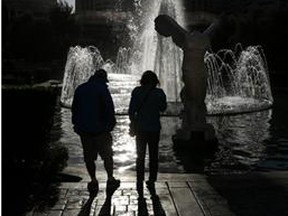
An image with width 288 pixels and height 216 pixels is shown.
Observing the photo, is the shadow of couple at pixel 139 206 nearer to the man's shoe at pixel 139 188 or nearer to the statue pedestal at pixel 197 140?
the man's shoe at pixel 139 188

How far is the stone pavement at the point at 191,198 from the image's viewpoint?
7.02 m

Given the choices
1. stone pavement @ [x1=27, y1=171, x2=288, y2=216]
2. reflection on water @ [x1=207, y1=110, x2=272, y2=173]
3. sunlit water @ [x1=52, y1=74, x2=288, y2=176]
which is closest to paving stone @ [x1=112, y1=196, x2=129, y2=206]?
stone pavement @ [x1=27, y1=171, x2=288, y2=216]

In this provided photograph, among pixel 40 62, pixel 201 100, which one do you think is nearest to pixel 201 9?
pixel 40 62

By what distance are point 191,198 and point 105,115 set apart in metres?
1.58

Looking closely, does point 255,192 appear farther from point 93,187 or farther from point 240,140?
point 240,140

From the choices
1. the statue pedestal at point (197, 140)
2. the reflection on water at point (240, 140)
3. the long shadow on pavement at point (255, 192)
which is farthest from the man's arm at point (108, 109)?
the statue pedestal at point (197, 140)

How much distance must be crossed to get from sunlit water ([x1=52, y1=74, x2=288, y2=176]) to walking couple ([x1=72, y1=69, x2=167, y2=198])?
225 centimetres

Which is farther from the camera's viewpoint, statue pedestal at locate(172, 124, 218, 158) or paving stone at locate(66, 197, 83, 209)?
statue pedestal at locate(172, 124, 218, 158)

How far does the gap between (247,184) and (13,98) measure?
3.77 m

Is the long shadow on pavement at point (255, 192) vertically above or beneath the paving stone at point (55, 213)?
above

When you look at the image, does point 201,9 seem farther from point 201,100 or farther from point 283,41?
point 201,100

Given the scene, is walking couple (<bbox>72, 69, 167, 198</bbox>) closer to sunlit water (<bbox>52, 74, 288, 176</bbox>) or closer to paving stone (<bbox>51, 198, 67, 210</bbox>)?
paving stone (<bbox>51, 198, 67, 210</bbox>)

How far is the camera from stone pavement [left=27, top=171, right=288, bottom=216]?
7020 millimetres

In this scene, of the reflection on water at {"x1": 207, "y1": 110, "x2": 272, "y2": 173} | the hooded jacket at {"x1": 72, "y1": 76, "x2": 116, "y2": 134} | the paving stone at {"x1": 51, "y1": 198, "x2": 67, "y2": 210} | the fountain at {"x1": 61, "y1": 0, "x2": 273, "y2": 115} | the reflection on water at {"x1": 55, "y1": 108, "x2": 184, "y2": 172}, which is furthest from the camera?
the fountain at {"x1": 61, "y1": 0, "x2": 273, "y2": 115}
